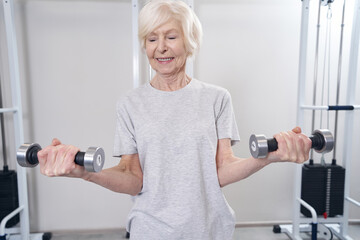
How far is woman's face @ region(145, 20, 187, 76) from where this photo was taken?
94cm

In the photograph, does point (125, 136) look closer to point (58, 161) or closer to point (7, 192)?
point (58, 161)

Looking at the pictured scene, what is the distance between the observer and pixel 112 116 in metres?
2.20

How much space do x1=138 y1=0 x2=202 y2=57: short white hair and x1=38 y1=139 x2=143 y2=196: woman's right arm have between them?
1.47 feet

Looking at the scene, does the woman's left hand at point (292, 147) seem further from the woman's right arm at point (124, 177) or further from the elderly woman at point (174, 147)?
the woman's right arm at point (124, 177)

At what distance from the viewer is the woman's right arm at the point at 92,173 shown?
0.69 metres

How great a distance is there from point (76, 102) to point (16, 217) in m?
0.97

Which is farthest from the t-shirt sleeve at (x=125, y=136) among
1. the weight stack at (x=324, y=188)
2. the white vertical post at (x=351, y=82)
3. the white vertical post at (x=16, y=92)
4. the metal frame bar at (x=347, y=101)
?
the white vertical post at (x=351, y=82)

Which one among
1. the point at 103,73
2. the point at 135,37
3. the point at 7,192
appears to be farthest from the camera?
the point at 103,73

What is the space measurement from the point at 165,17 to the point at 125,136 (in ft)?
1.42

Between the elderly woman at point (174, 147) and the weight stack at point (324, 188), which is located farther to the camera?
the weight stack at point (324, 188)

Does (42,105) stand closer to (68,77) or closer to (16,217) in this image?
(68,77)

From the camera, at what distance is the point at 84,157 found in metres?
0.69

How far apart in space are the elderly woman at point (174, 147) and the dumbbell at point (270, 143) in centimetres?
15

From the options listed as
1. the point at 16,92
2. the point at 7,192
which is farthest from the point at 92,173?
the point at 7,192
